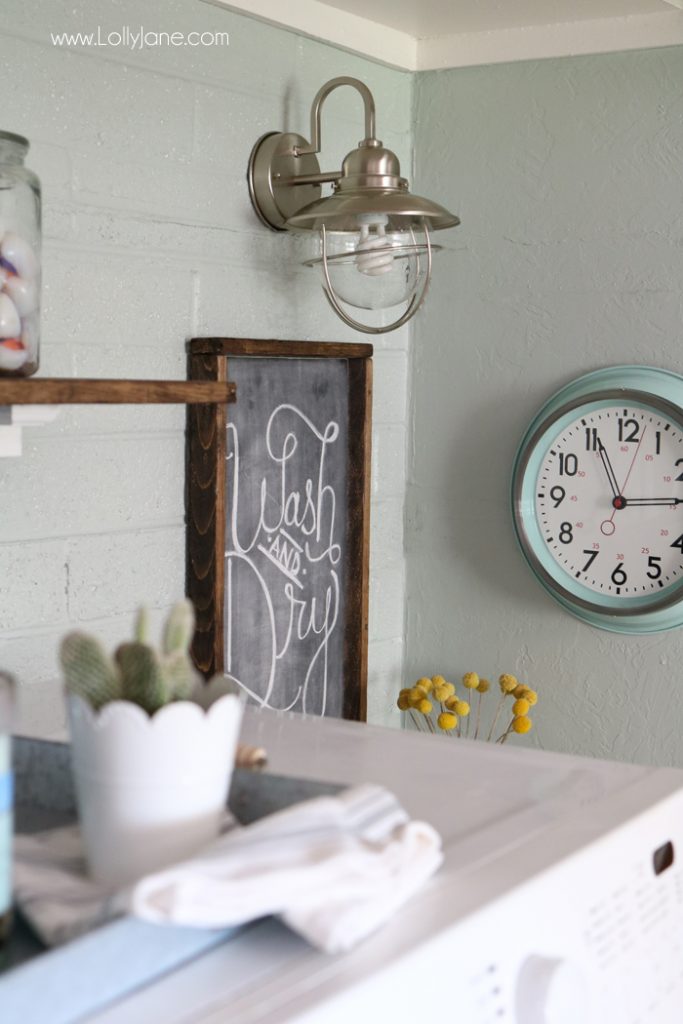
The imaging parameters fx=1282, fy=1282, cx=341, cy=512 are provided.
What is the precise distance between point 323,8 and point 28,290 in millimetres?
905

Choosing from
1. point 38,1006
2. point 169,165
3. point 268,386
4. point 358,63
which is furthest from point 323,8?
point 38,1006

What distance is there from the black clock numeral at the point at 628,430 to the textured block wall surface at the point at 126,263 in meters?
0.51

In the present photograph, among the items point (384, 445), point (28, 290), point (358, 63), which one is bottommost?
point (384, 445)

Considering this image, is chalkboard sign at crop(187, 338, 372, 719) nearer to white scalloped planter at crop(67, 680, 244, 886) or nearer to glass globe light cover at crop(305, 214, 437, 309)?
glass globe light cover at crop(305, 214, 437, 309)

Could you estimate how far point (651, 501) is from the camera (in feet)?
6.44

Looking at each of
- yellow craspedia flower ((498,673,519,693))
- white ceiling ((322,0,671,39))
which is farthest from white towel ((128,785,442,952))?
white ceiling ((322,0,671,39))

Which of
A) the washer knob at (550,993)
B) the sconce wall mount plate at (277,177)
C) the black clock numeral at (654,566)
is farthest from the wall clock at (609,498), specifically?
the washer knob at (550,993)

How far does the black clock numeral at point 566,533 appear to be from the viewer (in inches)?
79.7

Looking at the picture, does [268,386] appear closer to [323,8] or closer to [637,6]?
[323,8]

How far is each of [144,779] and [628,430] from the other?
52.8 inches

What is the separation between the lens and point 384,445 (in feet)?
7.15

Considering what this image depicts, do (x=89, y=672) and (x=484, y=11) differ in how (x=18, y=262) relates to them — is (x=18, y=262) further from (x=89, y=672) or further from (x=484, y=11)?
(x=484, y=11)

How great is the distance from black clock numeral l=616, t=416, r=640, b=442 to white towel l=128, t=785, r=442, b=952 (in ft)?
4.03

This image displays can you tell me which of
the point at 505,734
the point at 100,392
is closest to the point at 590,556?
the point at 505,734
